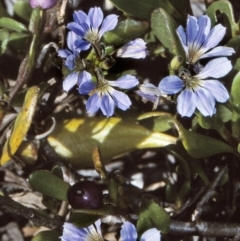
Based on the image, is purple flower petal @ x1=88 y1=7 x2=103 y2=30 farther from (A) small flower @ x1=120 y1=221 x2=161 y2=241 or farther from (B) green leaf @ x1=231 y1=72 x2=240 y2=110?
(A) small flower @ x1=120 y1=221 x2=161 y2=241

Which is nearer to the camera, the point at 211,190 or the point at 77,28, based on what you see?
the point at 77,28

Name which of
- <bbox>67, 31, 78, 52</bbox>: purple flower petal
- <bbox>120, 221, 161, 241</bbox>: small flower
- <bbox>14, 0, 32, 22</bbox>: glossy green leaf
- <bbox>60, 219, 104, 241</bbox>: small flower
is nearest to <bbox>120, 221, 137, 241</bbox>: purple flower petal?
<bbox>120, 221, 161, 241</bbox>: small flower

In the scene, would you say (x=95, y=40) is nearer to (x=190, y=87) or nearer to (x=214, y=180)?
(x=190, y=87)

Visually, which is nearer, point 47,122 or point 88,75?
point 88,75

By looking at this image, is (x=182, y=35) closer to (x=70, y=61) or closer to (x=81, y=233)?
(x=70, y=61)

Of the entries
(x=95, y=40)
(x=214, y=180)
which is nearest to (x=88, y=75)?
(x=95, y=40)

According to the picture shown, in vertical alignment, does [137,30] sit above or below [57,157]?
above

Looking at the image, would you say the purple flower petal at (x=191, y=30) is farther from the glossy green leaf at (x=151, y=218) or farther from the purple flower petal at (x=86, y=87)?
the glossy green leaf at (x=151, y=218)

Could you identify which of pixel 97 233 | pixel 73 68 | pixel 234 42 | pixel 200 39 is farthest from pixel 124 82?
pixel 97 233
